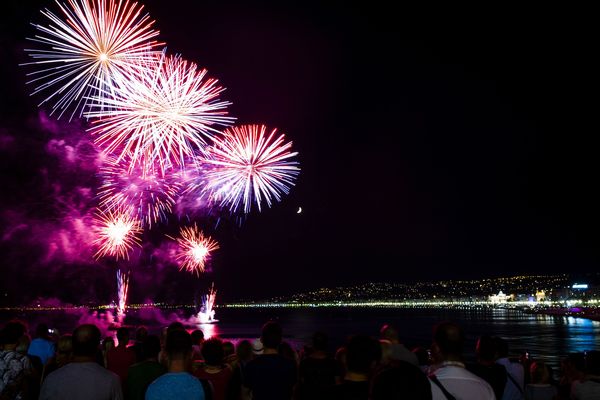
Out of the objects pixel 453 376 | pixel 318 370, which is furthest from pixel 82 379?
pixel 318 370

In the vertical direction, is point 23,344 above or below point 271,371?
above

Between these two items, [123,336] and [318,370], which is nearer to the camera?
[318,370]

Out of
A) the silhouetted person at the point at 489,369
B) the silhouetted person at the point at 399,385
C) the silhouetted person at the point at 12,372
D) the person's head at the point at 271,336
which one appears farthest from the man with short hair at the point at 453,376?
the silhouetted person at the point at 12,372

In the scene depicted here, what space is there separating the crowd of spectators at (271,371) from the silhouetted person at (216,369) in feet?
0.04

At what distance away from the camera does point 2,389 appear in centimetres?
691

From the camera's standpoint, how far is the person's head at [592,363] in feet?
22.9

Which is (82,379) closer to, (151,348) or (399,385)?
(151,348)

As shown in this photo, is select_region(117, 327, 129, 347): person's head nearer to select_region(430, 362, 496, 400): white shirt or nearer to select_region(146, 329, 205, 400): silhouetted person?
select_region(146, 329, 205, 400): silhouetted person

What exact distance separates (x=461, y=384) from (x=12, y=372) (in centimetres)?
536

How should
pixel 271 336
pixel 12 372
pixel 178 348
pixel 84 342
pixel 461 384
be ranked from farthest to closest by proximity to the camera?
1. pixel 12 372
2. pixel 271 336
3. pixel 178 348
4. pixel 84 342
5. pixel 461 384

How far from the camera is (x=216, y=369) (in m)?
7.05

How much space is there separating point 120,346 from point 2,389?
7.65 feet

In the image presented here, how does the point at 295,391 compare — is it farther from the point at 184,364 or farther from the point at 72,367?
the point at 72,367

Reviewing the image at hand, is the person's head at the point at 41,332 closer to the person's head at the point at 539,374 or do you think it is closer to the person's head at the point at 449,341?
the person's head at the point at 449,341
